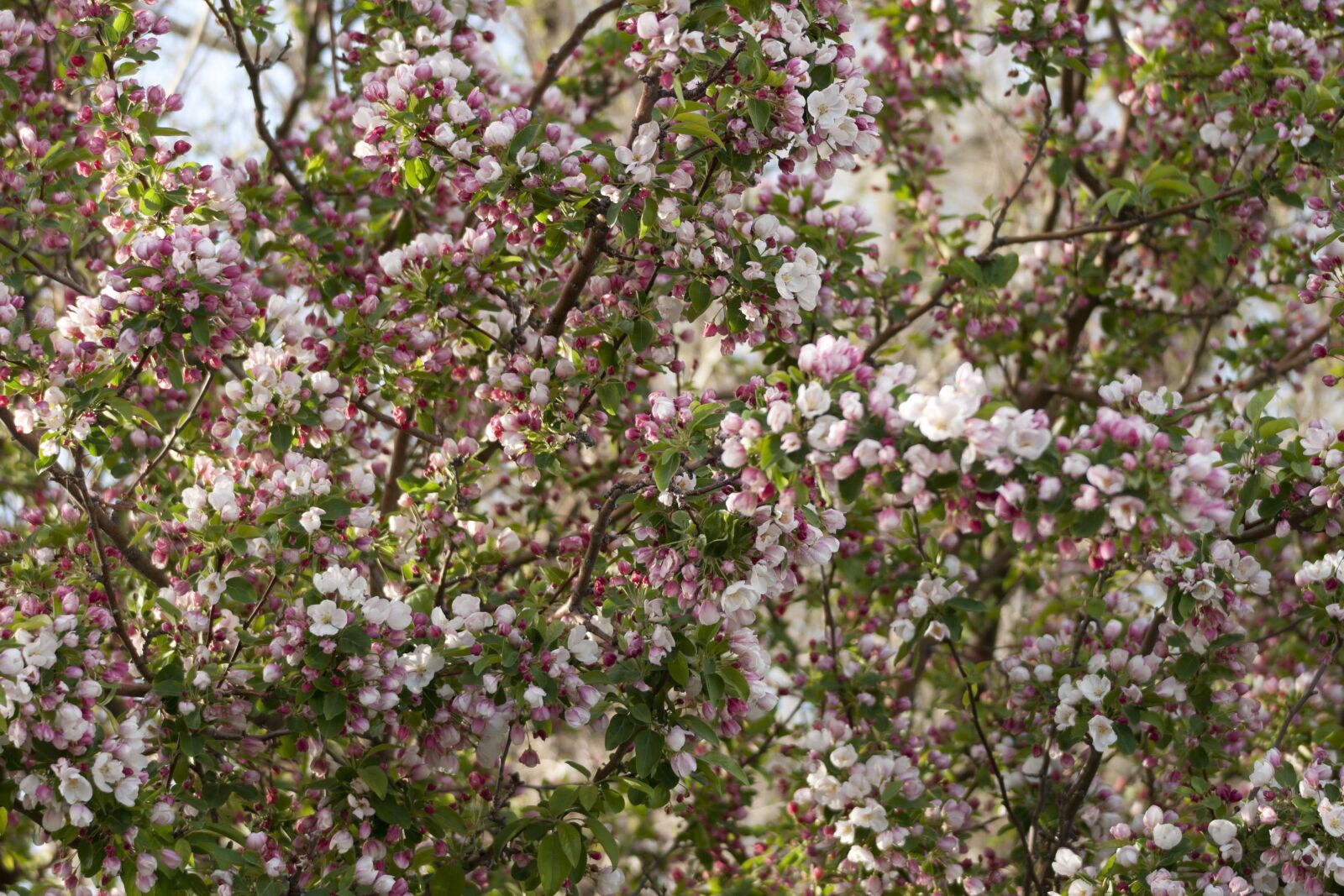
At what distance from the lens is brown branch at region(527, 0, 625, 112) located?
3482 mm

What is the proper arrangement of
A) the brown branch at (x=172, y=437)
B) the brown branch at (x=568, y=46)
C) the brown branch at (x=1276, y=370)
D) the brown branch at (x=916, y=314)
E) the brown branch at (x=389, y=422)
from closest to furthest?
the brown branch at (x=172, y=437) → the brown branch at (x=389, y=422) → the brown branch at (x=568, y=46) → the brown branch at (x=916, y=314) → the brown branch at (x=1276, y=370)

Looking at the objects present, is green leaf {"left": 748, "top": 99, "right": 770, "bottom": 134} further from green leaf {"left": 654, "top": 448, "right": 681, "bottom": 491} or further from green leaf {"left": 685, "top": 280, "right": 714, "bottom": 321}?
green leaf {"left": 654, "top": 448, "right": 681, "bottom": 491}

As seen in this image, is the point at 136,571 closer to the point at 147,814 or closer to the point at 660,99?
the point at 147,814

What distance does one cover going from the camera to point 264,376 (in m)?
2.85

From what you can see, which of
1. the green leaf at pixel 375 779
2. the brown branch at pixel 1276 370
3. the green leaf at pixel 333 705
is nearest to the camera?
the green leaf at pixel 333 705

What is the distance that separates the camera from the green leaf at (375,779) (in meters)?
2.70

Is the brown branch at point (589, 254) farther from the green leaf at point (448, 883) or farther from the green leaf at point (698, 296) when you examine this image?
the green leaf at point (448, 883)

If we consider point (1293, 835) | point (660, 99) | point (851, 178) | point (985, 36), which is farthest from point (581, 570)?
point (851, 178)

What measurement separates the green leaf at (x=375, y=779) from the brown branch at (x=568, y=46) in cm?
171

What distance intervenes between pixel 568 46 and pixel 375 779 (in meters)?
2.23

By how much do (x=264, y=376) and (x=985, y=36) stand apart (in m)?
2.46

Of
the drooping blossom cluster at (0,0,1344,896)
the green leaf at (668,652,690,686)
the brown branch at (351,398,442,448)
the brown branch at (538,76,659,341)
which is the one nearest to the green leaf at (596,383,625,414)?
the drooping blossom cluster at (0,0,1344,896)

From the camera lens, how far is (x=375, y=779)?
272 cm

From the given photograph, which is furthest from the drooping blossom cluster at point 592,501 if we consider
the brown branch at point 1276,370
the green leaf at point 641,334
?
the brown branch at point 1276,370
